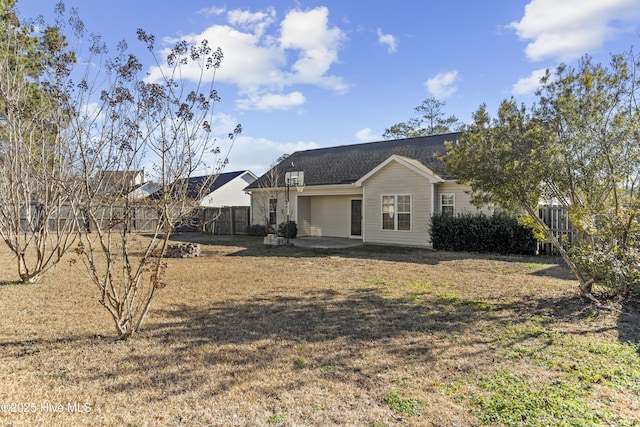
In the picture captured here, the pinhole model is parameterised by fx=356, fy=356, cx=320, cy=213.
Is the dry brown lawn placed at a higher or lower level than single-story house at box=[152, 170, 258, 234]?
lower

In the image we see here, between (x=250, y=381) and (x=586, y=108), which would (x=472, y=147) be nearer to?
(x=586, y=108)

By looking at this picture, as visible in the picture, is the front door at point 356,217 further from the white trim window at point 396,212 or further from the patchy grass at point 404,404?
the patchy grass at point 404,404

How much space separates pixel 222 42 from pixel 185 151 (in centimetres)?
196

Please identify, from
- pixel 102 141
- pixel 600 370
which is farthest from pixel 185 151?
pixel 600 370

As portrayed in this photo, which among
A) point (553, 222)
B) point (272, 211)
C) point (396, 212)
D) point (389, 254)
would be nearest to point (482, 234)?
point (553, 222)

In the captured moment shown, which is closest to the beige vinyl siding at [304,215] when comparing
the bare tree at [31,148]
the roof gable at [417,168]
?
the roof gable at [417,168]

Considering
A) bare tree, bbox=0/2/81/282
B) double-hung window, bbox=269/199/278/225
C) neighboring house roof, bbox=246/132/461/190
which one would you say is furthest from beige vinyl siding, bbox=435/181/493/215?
bare tree, bbox=0/2/81/282

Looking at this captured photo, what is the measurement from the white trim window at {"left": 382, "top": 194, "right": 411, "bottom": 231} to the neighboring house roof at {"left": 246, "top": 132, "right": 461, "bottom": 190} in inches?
78.9

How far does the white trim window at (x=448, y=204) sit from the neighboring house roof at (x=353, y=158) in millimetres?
1776

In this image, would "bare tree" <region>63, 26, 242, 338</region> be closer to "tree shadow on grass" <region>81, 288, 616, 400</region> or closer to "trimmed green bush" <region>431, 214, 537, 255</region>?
"tree shadow on grass" <region>81, 288, 616, 400</region>

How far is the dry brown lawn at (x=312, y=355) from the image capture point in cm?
288

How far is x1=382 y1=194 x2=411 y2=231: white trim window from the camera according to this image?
14828 millimetres

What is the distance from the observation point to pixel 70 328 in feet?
15.8

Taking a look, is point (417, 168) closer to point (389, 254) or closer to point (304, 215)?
point (389, 254)
